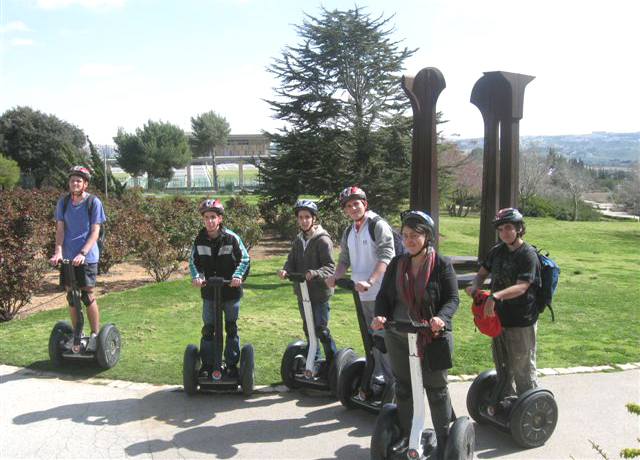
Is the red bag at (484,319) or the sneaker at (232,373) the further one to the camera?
the sneaker at (232,373)

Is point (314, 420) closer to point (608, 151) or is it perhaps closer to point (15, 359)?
point (15, 359)

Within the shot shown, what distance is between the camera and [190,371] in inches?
204

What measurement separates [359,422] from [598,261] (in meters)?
12.0

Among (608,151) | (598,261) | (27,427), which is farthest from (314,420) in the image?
(608,151)

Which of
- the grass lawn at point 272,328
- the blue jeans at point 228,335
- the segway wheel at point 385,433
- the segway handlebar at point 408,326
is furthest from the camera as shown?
the grass lawn at point 272,328

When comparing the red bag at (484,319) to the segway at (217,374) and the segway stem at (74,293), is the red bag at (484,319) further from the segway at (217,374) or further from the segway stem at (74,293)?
the segway stem at (74,293)

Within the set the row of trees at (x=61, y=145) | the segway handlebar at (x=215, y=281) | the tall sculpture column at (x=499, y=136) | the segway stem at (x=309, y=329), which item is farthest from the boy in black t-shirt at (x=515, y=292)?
the row of trees at (x=61, y=145)

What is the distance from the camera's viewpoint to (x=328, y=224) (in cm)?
1538

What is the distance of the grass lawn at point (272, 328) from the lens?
244 inches

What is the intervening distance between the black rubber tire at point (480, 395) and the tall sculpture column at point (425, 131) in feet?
16.5

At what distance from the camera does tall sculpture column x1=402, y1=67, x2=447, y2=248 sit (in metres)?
9.50

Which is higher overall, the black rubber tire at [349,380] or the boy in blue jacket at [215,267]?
the boy in blue jacket at [215,267]

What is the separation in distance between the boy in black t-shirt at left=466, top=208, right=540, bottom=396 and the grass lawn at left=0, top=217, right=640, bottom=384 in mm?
1631

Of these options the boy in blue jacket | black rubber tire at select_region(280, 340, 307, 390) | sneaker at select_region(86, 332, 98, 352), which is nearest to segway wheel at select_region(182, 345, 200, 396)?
the boy in blue jacket
